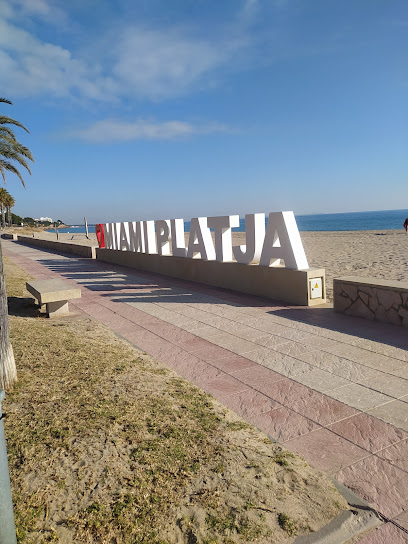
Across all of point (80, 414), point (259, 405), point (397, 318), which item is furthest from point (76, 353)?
point (397, 318)

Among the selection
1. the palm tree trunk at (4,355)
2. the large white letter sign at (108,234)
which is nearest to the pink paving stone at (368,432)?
the palm tree trunk at (4,355)

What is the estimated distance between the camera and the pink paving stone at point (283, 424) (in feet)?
11.6

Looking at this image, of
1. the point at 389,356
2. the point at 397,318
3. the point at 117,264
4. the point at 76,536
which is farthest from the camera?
the point at 117,264

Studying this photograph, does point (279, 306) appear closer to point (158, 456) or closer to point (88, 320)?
point (88, 320)

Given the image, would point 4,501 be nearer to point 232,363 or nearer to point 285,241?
point 232,363

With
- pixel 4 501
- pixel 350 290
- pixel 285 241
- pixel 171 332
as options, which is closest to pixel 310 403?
pixel 4 501

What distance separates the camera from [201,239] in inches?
455

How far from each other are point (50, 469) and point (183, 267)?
386 inches

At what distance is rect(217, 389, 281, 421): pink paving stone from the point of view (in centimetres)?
395

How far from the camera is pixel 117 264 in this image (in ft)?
59.0

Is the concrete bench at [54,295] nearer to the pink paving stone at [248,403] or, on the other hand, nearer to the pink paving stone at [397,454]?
the pink paving stone at [248,403]

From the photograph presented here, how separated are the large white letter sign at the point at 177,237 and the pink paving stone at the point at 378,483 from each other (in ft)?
32.4

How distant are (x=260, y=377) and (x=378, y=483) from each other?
2.01 metres

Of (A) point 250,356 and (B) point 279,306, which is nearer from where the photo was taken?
(A) point 250,356
